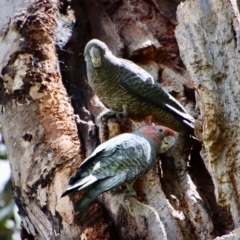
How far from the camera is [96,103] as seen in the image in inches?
166

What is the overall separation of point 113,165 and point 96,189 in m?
0.20

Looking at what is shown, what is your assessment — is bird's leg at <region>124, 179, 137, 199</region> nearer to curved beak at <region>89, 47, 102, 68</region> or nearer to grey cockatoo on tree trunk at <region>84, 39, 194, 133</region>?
grey cockatoo on tree trunk at <region>84, 39, 194, 133</region>

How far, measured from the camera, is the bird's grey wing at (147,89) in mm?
3875

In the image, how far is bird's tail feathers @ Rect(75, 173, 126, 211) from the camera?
115 inches

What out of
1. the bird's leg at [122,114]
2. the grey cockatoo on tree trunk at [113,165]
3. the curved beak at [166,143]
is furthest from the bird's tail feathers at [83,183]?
the bird's leg at [122,114]

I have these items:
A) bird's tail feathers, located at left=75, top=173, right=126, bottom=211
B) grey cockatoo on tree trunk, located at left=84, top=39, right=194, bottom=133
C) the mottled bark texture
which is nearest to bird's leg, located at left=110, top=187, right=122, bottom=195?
the mottled bark texture

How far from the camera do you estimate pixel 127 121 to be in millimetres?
3930

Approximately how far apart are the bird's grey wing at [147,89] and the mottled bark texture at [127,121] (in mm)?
176

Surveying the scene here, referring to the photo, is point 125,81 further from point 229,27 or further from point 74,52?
point 229,27

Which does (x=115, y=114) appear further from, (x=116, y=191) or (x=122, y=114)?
(x=116, y=191)

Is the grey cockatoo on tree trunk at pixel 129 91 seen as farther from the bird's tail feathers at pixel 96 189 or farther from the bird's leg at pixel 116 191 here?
the bird's tail feathers at pixel 96 189

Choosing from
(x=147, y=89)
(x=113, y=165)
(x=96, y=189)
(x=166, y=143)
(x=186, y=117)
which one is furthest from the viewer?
(x=147, y=89)

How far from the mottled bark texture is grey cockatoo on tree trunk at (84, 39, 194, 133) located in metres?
0.14

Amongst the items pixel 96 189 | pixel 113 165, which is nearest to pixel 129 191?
pixel 113 165
